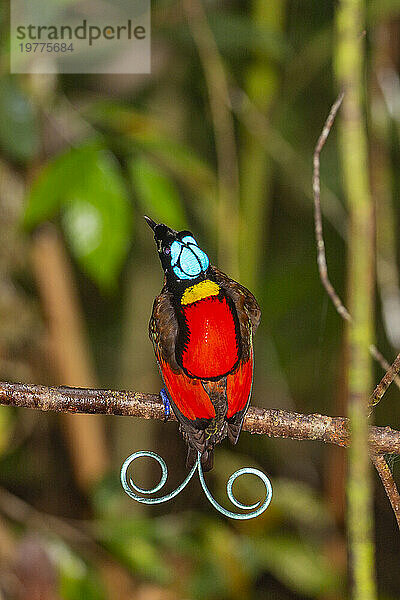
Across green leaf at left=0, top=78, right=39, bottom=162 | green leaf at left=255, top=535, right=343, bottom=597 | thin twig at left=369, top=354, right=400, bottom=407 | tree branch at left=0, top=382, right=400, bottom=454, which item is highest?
green leaf at left=0, top=78, right=39, bottom=162

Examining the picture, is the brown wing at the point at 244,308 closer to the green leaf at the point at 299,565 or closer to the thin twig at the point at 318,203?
the thin twig at the point at 318,203

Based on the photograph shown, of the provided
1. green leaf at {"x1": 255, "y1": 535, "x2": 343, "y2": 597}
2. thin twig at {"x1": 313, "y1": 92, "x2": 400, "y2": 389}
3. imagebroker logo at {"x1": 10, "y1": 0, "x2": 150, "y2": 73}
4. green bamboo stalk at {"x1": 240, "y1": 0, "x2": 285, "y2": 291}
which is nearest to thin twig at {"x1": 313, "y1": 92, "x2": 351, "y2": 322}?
thin twig at {"x1": 313, "y1": 92, "x2": 400, "y2": 389}

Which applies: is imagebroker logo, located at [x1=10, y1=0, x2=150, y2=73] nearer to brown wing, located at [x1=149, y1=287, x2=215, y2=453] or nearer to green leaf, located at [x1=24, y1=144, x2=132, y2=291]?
green leaf, located at [x1=24, y1=144, x2=132, y2=291]

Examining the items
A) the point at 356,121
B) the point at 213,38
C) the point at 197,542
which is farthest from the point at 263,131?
the point at 356,121

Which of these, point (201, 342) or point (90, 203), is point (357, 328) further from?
point (90, 203)

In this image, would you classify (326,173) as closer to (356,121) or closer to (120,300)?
(120,300)

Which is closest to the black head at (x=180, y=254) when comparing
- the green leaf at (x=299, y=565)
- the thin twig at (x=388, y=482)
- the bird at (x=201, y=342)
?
the bird at (x=201, y=342)

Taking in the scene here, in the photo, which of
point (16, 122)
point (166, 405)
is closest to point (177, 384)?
point (166, 405)

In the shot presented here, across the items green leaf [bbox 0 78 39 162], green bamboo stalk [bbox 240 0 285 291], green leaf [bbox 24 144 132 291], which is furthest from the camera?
green bamboo stalk [bbox 240 0 285 291]
